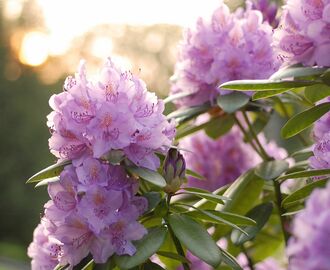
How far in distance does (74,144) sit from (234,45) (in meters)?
0.54

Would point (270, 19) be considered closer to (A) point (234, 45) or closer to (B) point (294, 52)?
(A) point (234, 45)

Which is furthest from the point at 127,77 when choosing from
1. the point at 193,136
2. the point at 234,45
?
the point at 193,136

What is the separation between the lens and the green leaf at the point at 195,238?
43.1 inches

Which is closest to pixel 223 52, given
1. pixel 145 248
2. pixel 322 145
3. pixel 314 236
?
pixel 322 145

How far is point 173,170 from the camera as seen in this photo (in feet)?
3.92

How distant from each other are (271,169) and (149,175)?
448 millimetres

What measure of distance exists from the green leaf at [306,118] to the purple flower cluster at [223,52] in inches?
11.6

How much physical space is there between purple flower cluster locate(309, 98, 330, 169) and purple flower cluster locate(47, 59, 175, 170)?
249 millimetres

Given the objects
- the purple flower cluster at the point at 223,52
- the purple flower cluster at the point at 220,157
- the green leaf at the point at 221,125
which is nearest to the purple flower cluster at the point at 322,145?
the purple flower cluster at the point at 223,52

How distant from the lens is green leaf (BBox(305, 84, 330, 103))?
1249mm

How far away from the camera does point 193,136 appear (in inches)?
79.4

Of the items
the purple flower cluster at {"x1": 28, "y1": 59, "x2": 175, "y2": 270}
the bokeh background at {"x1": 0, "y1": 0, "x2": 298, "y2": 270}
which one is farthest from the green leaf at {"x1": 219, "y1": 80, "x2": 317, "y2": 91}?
the bokeh background at {"x1": 0, "y1": 0, "x2": 298, "y2": 270}

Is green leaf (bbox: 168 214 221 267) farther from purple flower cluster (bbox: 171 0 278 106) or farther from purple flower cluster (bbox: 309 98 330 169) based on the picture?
purple flower cluster (bbox: 171 0 278 106)

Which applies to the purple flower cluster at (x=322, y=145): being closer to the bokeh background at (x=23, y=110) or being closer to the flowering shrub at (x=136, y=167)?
the flowering shrub at (x=136, y=167)
